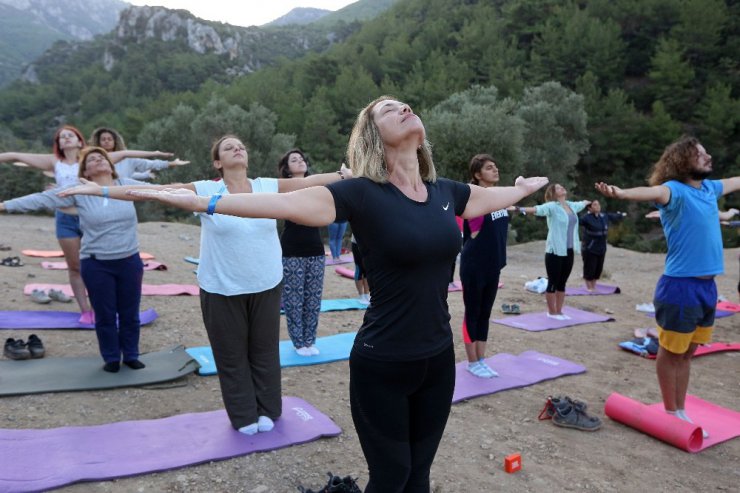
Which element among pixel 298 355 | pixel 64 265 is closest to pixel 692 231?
pixel 298 355

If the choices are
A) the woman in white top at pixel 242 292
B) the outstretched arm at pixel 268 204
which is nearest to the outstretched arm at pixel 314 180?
the woman in white top at pixel 242 292

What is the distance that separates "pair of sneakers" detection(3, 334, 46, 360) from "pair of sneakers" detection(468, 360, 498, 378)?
13.4 feet

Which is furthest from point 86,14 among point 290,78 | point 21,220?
point 21,220

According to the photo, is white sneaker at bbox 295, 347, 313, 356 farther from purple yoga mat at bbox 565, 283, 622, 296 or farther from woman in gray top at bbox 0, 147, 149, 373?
purple yoga mat at bbox 565, 283, 622, 296

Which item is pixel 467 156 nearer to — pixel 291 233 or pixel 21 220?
pixel 21 220

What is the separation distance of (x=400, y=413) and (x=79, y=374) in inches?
145

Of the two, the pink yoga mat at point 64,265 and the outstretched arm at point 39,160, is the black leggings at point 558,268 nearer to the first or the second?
the outstretched arm at point 39,160

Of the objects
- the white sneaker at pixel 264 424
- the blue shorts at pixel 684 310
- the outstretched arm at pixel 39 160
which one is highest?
the outstretched arm at pixel 39 160

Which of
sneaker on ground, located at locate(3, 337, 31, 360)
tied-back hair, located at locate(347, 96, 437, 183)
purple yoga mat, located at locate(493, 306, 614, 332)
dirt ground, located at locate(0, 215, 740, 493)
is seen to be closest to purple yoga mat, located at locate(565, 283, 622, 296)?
purple yoga mat, located at locate(493, 306, 614, 332)

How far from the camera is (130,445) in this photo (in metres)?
3.44

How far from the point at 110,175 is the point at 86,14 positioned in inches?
9091

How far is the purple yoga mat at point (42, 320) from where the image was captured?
19.7 feet

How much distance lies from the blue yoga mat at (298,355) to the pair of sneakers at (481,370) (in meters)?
1.24

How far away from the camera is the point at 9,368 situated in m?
4.70
